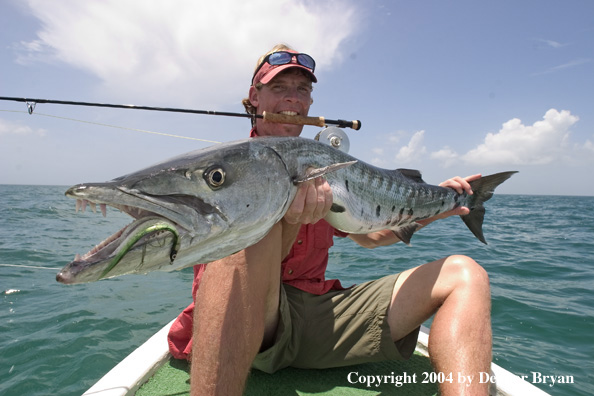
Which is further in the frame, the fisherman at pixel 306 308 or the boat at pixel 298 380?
the boat at pixel 298 380

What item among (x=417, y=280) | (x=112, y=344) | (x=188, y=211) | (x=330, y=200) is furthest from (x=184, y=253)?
(x=112, y=344)

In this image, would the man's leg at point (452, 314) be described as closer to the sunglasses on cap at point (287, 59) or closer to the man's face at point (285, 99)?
the man's face at point (285, 99)

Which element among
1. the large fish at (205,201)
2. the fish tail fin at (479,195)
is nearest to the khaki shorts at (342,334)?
the large fish at (205,201)

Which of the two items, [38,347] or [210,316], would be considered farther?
[38,347]

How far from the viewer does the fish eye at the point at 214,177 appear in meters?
1.49

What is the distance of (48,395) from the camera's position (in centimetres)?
329

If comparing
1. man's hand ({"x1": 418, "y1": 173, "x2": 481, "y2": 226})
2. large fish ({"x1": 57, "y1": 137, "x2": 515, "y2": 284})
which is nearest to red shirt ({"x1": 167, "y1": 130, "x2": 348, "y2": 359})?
large fish ({"x1": 57, "y1": 137, "x2": 515, "y2": 284})

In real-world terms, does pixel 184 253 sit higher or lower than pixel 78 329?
higher

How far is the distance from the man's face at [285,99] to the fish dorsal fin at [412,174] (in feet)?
3.48

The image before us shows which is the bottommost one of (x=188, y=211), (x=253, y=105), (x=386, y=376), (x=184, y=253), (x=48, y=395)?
(x=48, y=395)

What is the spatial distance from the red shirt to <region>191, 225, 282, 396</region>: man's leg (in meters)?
0.69

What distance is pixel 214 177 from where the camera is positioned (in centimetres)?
151

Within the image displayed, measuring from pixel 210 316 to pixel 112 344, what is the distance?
336 cm

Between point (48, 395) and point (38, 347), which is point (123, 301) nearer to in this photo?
point (38, 347)
